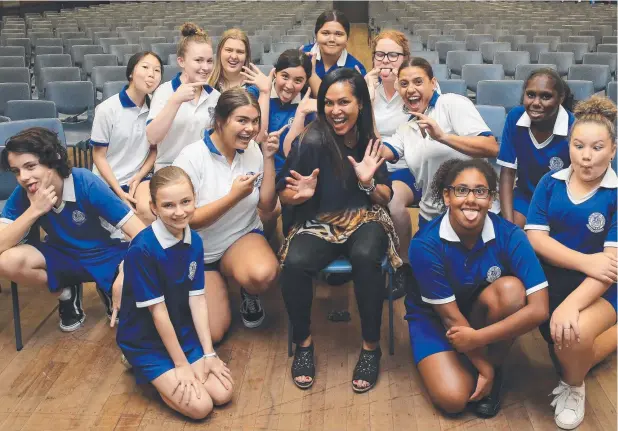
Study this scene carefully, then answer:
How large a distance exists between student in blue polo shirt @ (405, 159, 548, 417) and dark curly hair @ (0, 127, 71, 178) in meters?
1.44

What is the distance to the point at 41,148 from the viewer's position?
8.51 feet

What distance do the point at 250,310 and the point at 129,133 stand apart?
1.10 meters

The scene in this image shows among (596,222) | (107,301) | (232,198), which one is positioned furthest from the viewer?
(107,301)

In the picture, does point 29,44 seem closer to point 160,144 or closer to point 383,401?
point 160,144

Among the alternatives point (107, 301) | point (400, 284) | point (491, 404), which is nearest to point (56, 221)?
point (107, 301)

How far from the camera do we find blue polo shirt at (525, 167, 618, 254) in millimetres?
2379

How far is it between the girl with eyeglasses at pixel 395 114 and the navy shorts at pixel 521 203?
44 centimetres

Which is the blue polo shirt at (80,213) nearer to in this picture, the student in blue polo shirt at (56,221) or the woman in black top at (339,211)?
the student in blue polo shirt at (56,221)

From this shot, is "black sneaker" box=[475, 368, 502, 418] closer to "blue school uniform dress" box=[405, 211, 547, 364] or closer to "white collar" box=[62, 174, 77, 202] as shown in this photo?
"blue school uniform dress" box=[405, 211, 547, 364]

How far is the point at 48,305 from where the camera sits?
3197mm

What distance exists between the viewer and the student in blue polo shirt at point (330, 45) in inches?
139

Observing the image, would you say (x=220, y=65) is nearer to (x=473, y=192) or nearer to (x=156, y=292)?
(x=156, y=292)

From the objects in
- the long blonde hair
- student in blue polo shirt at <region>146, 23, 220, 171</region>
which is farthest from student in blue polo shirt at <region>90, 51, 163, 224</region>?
the long blonde hair

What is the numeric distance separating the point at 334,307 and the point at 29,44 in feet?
20.4
